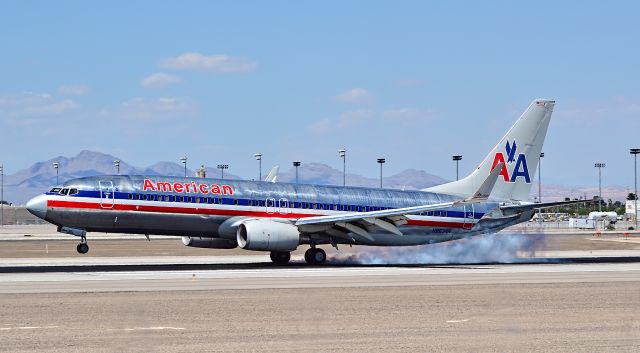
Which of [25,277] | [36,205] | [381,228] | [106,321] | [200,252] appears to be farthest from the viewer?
[200,252]

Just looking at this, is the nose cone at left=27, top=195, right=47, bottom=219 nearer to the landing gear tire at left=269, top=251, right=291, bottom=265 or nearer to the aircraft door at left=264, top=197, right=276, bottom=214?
the aircraft door at left=264, top=197, right=276, bottom=214

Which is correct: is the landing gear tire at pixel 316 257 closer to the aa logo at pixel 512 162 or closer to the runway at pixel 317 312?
the runway at pixel 317 312

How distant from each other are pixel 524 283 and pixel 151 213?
19.6 m

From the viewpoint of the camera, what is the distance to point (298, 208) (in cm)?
5231

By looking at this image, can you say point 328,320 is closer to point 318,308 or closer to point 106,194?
point 318,308

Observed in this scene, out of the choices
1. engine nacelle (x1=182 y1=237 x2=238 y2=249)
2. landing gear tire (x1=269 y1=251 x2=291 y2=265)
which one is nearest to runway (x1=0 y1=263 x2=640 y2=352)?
landing gear tire (x1=269 y1=251 x2=291 y2=265)

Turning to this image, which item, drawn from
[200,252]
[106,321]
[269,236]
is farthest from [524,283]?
[200,252]

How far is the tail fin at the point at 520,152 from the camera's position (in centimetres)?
5838

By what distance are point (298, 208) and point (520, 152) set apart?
14.9 m

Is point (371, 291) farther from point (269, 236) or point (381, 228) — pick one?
point (381, 228)

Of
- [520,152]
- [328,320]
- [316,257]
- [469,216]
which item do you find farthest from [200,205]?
[328,320]

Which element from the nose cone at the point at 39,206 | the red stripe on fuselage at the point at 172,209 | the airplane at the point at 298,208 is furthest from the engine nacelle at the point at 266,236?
the nose cone at the point at 39,206

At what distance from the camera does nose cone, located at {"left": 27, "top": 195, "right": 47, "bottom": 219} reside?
47.2 metres

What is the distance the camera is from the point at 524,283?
122ft
